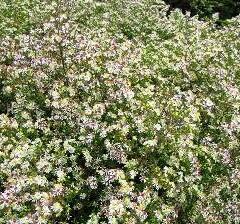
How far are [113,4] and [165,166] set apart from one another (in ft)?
23.7

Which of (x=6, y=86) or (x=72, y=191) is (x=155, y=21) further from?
(x=72, y=191)

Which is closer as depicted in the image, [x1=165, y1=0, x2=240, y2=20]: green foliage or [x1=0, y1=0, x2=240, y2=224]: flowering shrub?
[x1=0, y1=0, x2=240, y2=224]: flowering shrub

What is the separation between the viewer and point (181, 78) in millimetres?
10016

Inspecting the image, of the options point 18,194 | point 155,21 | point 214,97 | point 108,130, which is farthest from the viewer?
point 155,21

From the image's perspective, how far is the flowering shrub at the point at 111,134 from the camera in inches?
281

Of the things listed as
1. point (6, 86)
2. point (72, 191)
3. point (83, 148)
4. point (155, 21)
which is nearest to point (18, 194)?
point (72, 191)

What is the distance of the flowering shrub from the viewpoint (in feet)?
23.5

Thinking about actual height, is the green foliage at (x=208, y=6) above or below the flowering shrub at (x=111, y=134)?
below

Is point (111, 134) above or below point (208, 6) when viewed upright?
above

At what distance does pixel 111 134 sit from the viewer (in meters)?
7.77

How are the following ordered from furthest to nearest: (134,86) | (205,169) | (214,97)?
(214,97) → (134,86) → (205,169)

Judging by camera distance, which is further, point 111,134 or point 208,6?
point 208,6

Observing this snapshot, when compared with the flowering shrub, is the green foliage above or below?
below

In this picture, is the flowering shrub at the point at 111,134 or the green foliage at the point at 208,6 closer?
the flowering shrub at the point at 111,134
